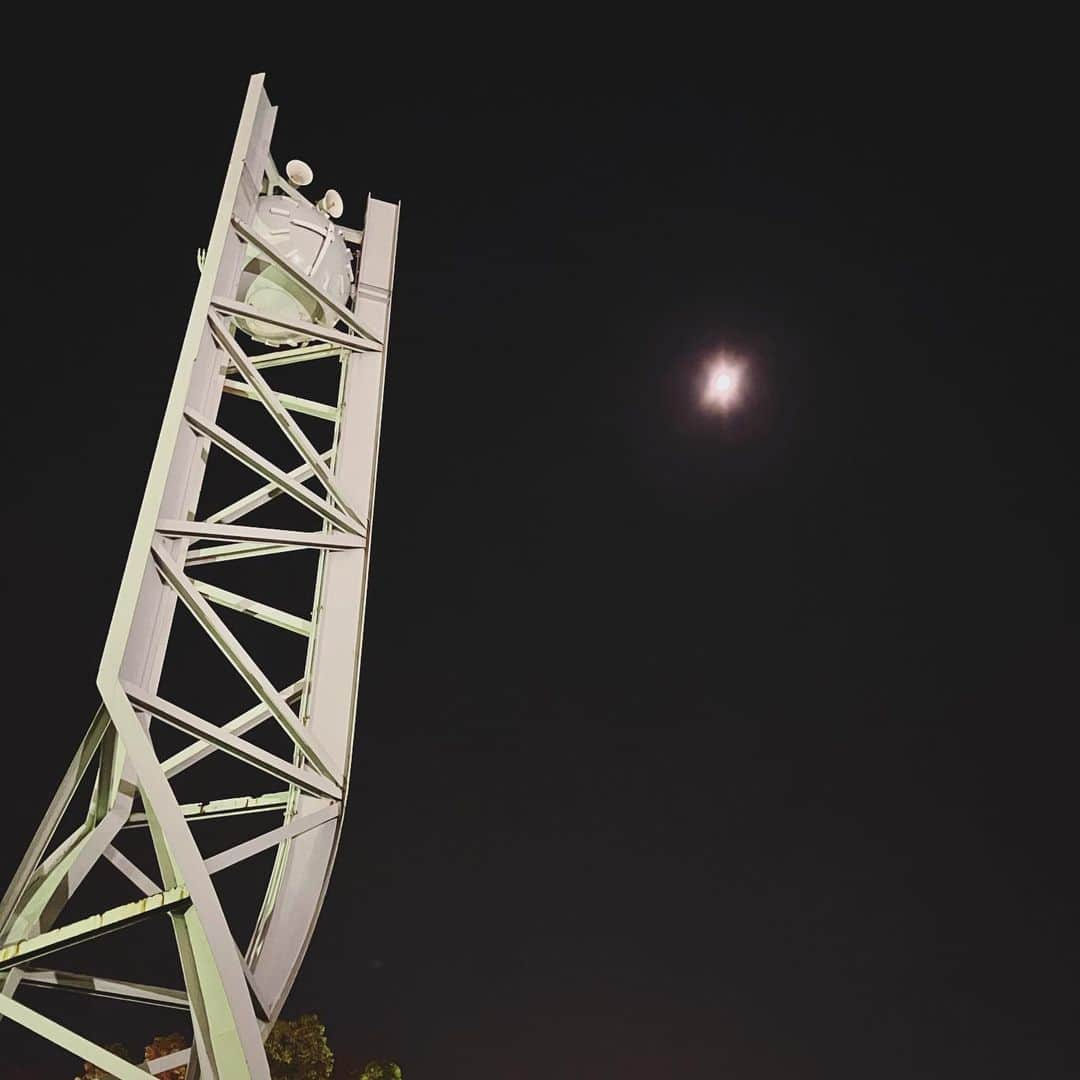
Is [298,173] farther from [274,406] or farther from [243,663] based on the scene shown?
[243,663]

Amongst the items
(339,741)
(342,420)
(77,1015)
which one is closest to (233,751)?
(339,741)

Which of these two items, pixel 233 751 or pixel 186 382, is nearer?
pixel 233 751

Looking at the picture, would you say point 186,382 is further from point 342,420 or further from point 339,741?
point 339,741

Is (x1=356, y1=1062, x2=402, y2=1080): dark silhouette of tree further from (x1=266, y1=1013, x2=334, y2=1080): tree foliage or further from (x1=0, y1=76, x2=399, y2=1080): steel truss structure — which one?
(x1=0, y1=76, x2=399, y2=1080): steel truss structure

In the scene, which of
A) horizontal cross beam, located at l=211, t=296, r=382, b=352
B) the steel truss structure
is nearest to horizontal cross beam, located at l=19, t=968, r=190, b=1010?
the steel truss structure

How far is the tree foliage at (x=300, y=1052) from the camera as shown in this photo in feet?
65.3

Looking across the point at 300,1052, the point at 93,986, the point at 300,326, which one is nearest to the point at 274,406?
the point at 300,326

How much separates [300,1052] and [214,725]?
59.2 ft

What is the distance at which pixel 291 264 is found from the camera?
6.90 m

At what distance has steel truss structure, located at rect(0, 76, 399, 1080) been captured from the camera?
420 cm

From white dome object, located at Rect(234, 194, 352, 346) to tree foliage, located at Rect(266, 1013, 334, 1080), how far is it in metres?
17.4

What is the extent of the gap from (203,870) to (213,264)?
11.9 feet

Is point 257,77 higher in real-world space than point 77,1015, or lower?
higher

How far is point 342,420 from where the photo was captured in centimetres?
662
